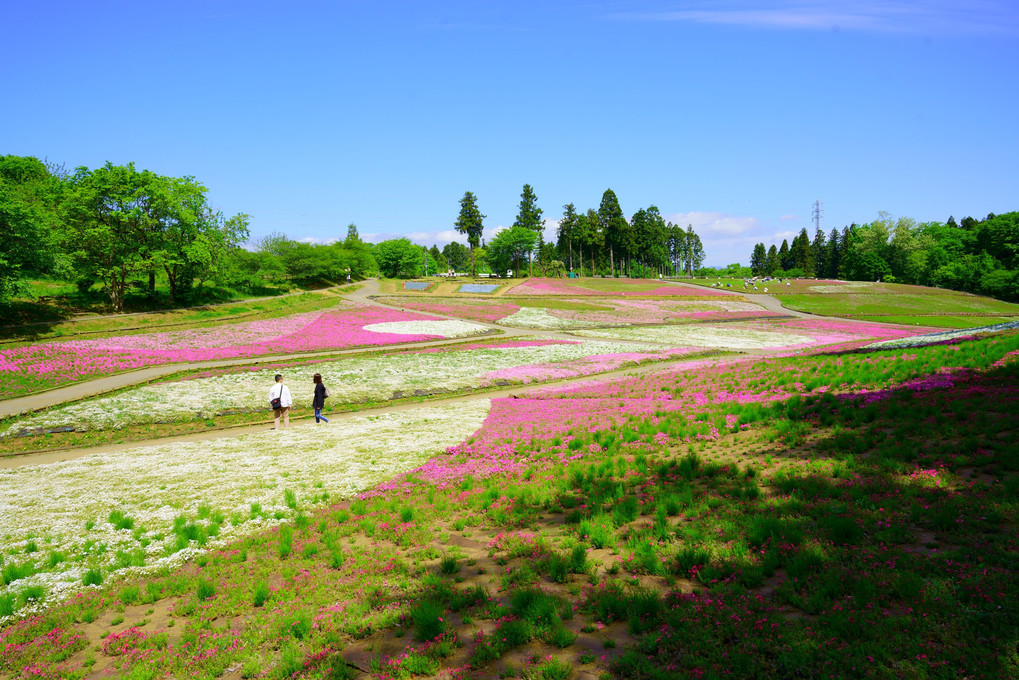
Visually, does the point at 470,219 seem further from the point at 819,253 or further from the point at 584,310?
the point at 819,253

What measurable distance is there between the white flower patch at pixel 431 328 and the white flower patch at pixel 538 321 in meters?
5.35

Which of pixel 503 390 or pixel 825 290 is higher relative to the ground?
pixel 825 290

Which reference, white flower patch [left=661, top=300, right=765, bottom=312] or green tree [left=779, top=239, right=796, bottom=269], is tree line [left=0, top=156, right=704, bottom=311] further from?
green tree [left=779, top=239, right=796, bottom=269]

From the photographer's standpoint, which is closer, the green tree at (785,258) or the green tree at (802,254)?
the green tree at (802,254)

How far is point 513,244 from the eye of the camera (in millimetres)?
131250

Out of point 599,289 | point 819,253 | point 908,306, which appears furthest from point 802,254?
point 599,289

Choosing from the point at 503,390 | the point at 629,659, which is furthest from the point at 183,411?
the point at 629,659

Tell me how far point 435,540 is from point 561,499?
2.93 meters

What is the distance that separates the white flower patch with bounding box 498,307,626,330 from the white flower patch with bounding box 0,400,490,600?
127ft

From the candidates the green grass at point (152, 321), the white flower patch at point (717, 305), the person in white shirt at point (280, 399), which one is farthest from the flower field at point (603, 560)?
the white flower patch at point (717, 305)

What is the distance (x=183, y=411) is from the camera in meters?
24.2

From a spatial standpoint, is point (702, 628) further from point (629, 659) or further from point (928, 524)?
point (928, 524)

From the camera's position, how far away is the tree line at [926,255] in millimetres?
100438

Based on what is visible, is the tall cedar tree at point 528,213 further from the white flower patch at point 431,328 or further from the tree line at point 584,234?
the white flower patch at point 431,328
